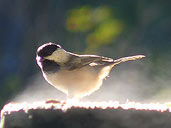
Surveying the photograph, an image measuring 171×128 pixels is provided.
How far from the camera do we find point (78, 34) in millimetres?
8703

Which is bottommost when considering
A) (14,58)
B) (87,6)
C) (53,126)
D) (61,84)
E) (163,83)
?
(53,126)

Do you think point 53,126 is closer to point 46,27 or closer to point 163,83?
point 163,83

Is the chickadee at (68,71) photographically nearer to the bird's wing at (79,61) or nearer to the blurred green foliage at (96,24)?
the bird's wing at (79,61)

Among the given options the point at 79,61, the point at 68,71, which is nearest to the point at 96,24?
the point at 79,61

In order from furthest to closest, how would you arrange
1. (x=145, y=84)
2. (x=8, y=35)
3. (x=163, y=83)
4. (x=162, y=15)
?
(x=8, y=35)
(x=162, y=15)
(x=145, y=84)
(x=163, y=83)

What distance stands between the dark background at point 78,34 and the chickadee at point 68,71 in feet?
11.6

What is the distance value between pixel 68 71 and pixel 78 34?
5.02m

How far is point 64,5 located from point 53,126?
7617 mm

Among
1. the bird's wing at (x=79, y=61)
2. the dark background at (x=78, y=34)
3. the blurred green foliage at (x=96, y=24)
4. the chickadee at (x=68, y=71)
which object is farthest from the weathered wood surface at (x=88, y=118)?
the blurred green foliage at (x=96, y=24)

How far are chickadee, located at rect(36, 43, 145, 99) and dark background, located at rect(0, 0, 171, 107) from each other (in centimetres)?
354

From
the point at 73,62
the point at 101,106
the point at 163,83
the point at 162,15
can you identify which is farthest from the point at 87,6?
the point at 101,106

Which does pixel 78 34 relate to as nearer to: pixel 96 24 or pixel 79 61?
pixel 96 24

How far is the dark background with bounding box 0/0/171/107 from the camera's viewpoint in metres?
7.87

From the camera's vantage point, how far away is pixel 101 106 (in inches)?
72.2
